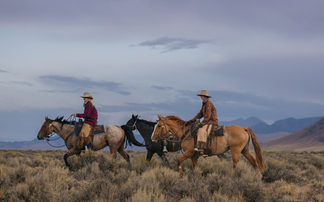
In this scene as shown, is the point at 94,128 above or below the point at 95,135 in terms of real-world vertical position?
above

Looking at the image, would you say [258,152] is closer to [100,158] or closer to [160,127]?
[160,127]

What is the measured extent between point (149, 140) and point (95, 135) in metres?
2.40

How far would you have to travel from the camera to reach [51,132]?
1292 centimetres

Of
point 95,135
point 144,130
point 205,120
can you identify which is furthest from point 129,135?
point 205,120

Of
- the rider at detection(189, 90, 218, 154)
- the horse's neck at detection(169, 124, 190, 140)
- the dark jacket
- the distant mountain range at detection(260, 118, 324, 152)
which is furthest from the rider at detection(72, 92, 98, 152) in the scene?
the distant mountain range at detection(260, 118, 324, 152)

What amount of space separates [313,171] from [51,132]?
479 inches

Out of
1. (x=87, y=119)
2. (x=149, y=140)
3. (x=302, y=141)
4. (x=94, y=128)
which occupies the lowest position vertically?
(x=302, y=141)

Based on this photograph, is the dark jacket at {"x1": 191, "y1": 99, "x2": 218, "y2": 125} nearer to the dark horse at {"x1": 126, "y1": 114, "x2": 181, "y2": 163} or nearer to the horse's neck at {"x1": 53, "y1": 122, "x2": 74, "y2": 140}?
the dark horse at {"x1": 126, "y1": 114, "x2": 181, "y2": 163}

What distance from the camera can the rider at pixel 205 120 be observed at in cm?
989

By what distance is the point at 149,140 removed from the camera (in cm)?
1234

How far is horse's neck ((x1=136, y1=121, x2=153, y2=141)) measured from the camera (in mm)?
12586

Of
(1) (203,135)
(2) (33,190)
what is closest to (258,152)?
(1) (203,135)

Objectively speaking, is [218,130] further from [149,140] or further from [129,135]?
[129,135]

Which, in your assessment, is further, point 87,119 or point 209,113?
point 87,119
